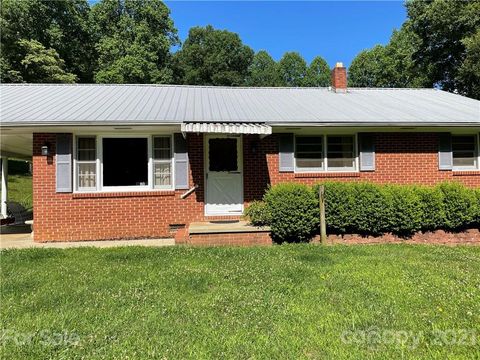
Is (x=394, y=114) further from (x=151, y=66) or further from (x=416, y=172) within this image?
(x=151, y=66)

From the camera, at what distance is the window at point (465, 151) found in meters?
11.2

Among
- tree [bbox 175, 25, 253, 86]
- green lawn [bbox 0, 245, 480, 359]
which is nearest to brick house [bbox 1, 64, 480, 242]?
green lawn [bbox 0, 245, 480, 359]

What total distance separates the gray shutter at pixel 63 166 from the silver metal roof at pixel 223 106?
0.62m

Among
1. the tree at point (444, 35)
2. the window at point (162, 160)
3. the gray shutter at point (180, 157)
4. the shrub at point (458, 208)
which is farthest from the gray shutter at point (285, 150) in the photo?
the tree at point (444, 35)

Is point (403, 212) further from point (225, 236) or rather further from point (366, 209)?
point (225, 236)

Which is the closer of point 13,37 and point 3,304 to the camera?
point 3,304

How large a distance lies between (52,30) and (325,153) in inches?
1306

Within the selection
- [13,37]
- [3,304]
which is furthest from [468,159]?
[13,37]

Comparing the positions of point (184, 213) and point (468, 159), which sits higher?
point (468, 159)

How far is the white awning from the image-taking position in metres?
8.64

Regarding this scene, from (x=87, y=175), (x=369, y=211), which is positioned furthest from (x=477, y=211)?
(x=87, y=175)

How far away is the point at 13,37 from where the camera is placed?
30.5m

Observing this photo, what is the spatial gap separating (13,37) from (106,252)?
30.6 metres

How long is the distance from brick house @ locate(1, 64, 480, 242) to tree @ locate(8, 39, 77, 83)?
19196mm
